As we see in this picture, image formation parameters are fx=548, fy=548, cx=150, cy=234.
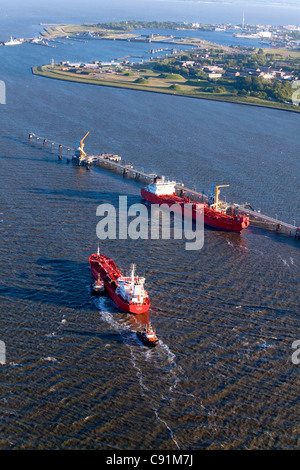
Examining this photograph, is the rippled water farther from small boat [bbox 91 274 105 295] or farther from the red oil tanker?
the red oil tanker

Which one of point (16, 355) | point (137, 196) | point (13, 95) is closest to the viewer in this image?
point (16, 355)

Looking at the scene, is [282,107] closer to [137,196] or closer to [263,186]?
[263,186]

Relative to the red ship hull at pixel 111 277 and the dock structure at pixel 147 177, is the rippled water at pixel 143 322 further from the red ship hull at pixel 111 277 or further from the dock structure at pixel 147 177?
the dock structure at pixel 147 177

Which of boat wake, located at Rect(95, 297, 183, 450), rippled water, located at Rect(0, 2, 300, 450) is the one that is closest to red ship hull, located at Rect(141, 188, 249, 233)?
rippled water, located at Rect(0, 2, 300, 450)

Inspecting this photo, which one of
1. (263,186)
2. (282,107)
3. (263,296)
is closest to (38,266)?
A: (263,296)

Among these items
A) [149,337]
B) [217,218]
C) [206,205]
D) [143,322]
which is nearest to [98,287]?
[143,322]
